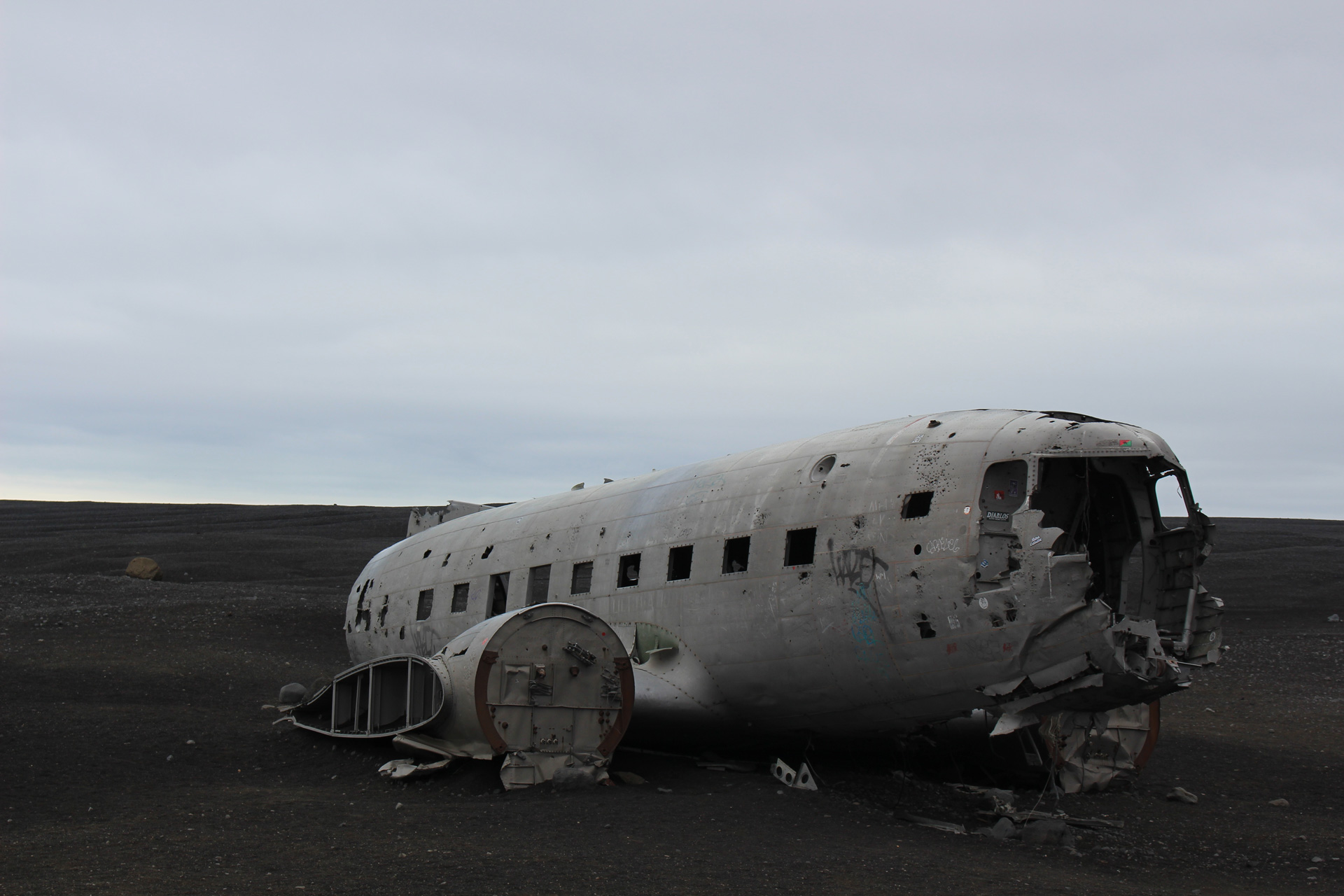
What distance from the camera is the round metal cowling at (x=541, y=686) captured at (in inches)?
537

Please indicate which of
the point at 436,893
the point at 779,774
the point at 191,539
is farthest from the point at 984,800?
the point at 191,539

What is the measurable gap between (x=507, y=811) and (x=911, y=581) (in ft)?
18.1

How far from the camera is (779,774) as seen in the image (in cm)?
1438

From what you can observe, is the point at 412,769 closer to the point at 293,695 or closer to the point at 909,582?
the point at 293,695

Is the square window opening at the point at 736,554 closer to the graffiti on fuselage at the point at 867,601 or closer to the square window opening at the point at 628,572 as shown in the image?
the graffiti on fuselage at the point at 867,601

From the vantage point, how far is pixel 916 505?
12.6 m

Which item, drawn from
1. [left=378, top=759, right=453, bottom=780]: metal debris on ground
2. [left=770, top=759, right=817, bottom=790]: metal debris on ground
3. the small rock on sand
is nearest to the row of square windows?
the small rock on sand

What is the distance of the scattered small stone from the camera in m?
15.1

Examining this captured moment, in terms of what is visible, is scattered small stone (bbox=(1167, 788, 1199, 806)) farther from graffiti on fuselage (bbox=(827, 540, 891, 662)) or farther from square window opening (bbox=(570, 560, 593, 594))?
square window opening (bbox=(570, 560, 593, 594))

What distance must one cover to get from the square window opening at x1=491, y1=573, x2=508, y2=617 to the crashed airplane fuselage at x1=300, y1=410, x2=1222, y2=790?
2.33 metres

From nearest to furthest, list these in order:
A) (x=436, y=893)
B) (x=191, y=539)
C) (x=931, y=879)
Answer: (x=436, y=893), (x=931, y=879), (x=191, y=539)

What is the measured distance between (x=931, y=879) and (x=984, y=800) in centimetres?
481

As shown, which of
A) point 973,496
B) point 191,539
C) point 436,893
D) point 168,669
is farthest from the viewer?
point 191,539

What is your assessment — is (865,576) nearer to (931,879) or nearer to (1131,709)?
(931,879)
